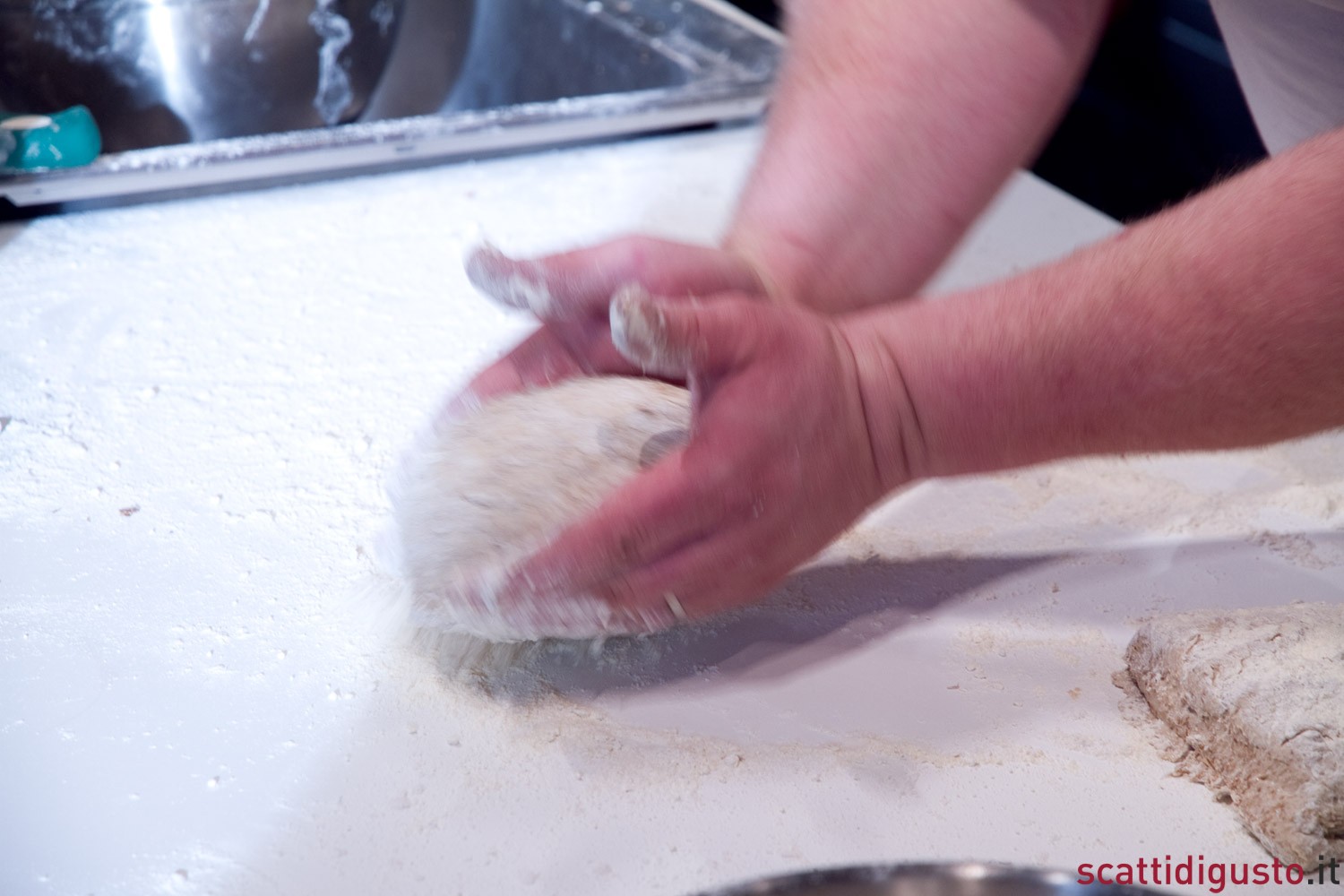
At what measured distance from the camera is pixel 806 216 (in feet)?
2.70

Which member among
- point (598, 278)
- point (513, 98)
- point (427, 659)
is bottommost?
Result: point (427, 659)

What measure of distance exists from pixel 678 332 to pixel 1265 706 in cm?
41

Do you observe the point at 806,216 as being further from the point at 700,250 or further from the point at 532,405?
the point at 532,405

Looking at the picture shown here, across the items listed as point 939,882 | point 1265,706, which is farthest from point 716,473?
point 1265,706

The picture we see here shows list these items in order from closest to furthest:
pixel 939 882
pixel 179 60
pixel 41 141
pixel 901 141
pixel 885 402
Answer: pixel 939 882 < pixel 885 402 < pixel 901 141 < pixel 41 141 < pixel 179 60

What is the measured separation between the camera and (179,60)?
4.59 ft

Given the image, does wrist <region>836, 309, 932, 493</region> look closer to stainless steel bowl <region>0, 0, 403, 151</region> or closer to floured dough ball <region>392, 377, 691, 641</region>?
floured dough ball <region>392, 377, 691, 641</region>

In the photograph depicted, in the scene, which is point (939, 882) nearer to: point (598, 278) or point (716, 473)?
point (716, 473)

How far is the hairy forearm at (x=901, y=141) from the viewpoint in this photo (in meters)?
0.82

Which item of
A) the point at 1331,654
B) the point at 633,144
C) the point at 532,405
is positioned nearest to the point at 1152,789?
the point at 1331,654

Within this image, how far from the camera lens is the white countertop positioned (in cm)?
60

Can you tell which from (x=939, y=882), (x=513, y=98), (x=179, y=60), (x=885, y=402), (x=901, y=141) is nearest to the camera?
(x=939, y=882)

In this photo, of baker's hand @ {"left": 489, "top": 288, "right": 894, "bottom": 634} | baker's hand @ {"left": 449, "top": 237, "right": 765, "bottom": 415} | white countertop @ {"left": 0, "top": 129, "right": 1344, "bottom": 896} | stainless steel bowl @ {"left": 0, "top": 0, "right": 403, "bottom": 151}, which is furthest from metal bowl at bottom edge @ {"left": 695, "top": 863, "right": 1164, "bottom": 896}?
stainless steel bowl @ {"left": 0, "top": 0, "right": 403, "bottom": 151}

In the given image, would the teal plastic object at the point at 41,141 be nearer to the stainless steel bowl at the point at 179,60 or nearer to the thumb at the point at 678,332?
the stainless steel bowl at the point at 179,60
